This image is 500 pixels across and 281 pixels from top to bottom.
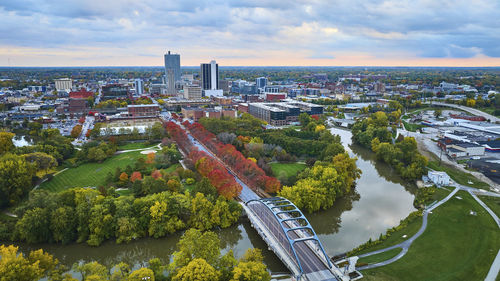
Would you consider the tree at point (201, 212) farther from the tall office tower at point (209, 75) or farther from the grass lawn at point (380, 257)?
the tall office tower at point (209, 75)

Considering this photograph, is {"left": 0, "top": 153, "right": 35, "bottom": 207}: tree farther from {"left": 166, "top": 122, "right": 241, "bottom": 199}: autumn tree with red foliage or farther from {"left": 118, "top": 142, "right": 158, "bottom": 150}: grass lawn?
{"left": 118, "top": 142, "right": 158, "bottom": 150}: grass lawn

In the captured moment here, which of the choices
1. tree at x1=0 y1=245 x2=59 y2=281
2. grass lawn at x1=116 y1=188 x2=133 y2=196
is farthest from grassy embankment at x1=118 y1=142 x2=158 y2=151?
tree at x1=0 y1=245 x2=59 y2=281

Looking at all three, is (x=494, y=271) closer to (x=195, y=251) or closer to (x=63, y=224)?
(x=195, y=251)

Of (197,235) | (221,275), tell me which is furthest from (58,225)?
(221,275)

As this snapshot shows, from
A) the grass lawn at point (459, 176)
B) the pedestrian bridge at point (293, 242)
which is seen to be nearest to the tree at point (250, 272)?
the pedestrian bridge at point (293, 242)

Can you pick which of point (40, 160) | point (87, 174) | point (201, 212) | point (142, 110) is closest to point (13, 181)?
point (40, 160)

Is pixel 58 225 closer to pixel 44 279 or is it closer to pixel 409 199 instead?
pixel 44 279
